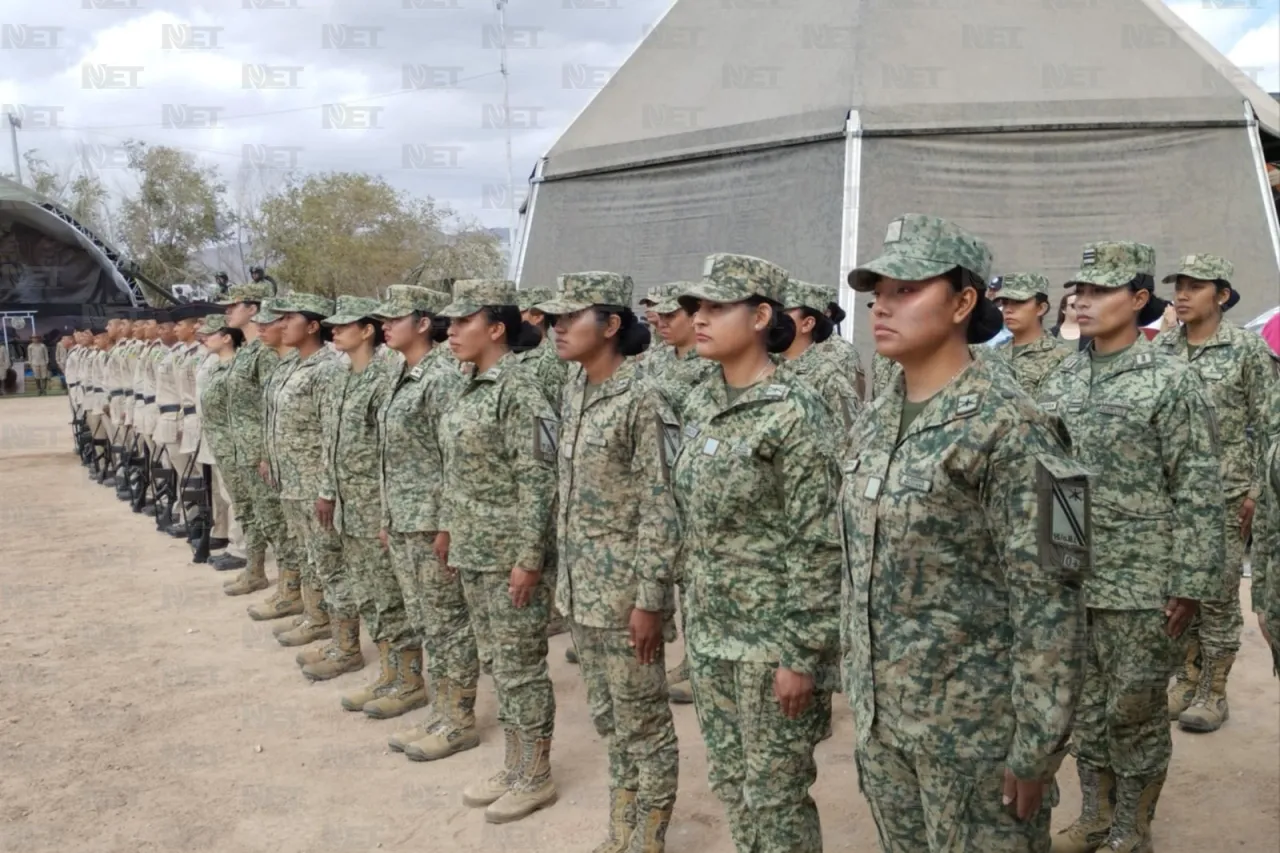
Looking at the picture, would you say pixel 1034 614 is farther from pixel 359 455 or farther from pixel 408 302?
pixel 359 455

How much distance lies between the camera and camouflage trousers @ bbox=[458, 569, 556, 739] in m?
4.24

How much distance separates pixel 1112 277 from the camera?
3564mm

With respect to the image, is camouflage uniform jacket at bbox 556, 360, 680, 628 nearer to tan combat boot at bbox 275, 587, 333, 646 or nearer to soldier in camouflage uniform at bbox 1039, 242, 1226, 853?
soldier in camouflage uniform at bbox 1039, 242, 1226, 853

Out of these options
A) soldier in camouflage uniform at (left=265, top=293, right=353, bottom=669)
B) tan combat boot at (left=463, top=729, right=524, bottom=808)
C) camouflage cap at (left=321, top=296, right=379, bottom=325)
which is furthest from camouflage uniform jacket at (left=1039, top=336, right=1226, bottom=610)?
soldier in camouflage uniform at (left=265, top=293, right=353, bottom=669)

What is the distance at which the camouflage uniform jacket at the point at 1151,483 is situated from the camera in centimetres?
337

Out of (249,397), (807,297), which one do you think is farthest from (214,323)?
(807,297)

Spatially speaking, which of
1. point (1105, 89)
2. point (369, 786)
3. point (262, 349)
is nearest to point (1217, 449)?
point (369, 786)

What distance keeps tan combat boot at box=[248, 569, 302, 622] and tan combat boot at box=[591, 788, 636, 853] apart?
4099 millimetres

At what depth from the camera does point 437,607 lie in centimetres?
482

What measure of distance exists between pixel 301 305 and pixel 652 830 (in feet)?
13.1

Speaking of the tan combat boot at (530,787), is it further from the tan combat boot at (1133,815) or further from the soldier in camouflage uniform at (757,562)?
the tan combat boot at (1133,815)

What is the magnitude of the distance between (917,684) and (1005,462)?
1.81 feet

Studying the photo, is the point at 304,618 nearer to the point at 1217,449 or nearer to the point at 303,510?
the point at 303,510

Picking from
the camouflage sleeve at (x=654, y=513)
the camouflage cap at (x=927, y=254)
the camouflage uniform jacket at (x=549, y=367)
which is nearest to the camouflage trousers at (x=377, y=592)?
the camouflage uniform jacket at (x=549, y=367)
